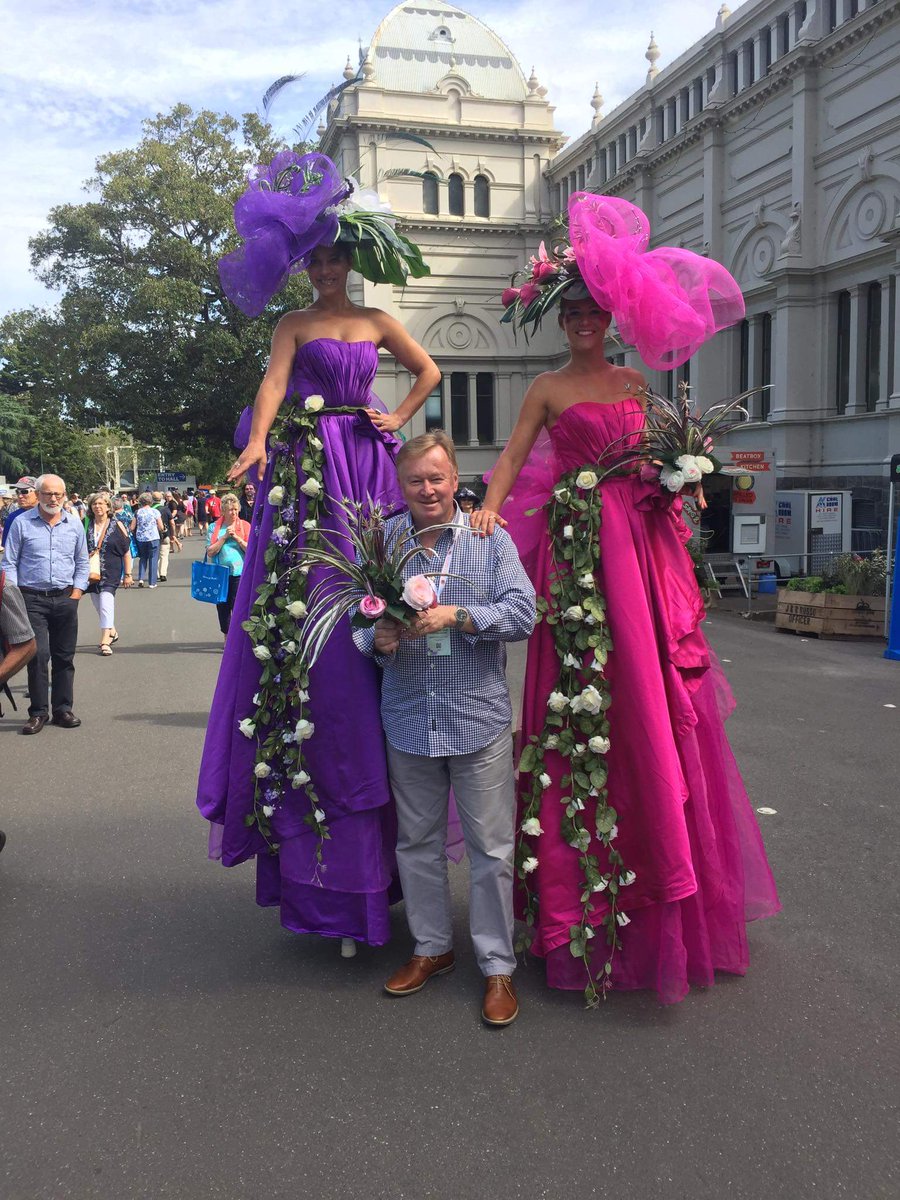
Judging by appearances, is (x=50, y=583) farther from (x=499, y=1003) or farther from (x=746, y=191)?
(x=746, y=191)

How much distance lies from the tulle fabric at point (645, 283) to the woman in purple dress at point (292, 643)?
81 cm

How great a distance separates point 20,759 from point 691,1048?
532 centimetres

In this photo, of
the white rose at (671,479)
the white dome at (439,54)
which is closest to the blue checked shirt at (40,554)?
the white rose at (671,479)

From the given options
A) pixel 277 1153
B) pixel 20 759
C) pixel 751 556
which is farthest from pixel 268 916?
pixel 751 556

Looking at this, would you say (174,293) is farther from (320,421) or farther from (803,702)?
(320,421)

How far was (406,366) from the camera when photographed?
4117mm

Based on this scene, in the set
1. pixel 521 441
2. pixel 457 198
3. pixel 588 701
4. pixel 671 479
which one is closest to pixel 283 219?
pixel 521 441

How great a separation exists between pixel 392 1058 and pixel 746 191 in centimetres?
2665

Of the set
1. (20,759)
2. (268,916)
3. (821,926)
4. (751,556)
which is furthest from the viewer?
(751,556)

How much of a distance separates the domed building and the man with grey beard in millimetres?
32065

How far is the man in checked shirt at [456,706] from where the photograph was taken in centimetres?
328

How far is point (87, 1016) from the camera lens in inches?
134

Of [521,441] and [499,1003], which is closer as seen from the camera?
[499,1003]

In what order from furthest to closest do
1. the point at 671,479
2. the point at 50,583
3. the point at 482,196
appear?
the point at 482,196
the point at 50,583
the point at 671,479
